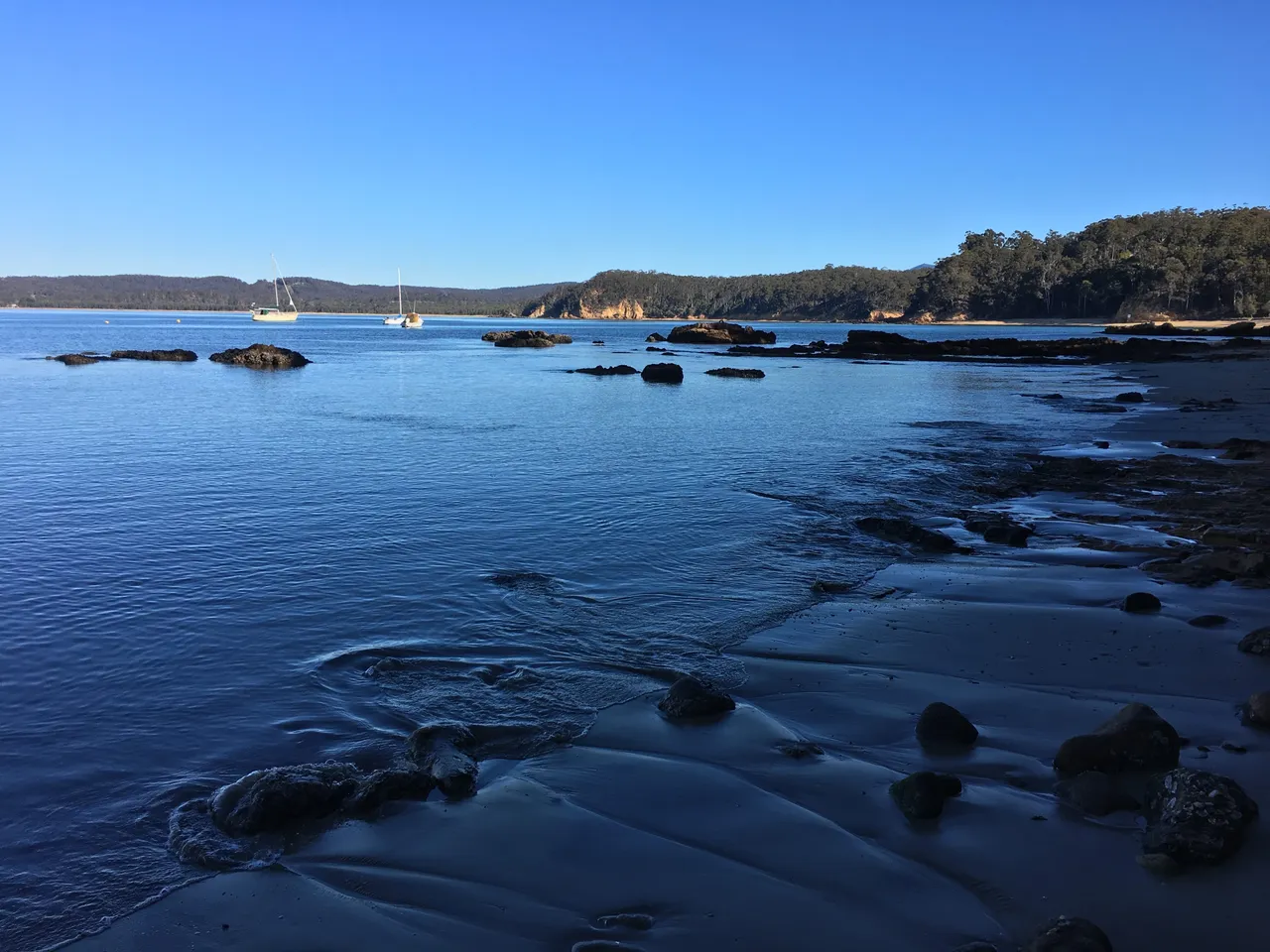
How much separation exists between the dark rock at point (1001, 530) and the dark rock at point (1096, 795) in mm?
6356

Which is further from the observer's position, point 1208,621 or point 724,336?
point 724,336

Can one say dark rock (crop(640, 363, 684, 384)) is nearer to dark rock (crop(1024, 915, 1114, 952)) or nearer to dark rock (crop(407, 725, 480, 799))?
dark rock (crop(407, 725, 480, 799))

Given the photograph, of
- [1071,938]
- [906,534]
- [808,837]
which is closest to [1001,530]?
[906,534]

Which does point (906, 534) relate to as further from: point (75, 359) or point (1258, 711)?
point (75, 359)

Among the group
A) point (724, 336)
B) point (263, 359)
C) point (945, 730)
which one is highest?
point (724, 336)

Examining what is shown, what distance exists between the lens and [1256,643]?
6805 millimetres

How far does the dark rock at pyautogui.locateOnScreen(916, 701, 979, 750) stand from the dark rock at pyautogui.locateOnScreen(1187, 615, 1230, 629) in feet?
10.7

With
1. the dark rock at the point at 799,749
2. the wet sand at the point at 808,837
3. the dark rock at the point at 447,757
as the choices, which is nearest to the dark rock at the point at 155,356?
the dark rock at the point at 447,757

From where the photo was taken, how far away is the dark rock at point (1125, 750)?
5.06 meters

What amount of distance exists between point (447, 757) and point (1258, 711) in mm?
5392

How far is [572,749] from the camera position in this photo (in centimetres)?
578

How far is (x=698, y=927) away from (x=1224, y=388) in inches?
1464

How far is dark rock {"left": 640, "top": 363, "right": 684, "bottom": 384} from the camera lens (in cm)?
4625

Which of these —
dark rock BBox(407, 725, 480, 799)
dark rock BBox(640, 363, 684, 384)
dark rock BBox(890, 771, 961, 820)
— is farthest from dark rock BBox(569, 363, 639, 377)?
dark rock BBox(890, 771, 961, 820)
